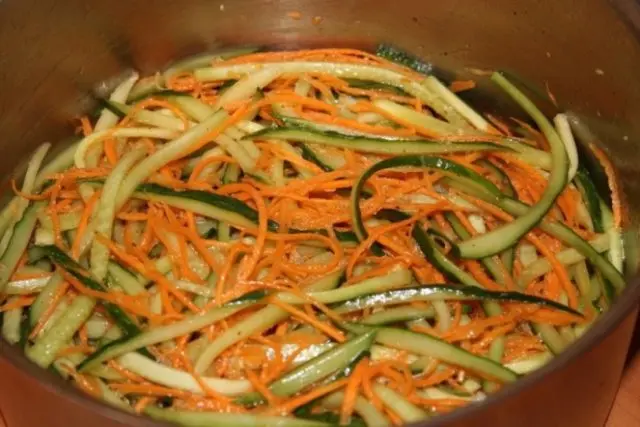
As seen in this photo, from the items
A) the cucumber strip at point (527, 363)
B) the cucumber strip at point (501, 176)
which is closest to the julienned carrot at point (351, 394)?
the cucumber strip at point (527, 363)

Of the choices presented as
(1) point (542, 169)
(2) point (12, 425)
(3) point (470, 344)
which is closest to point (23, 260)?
(2) point (12, 425)

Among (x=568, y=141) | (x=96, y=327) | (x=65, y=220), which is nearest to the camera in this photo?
(x=96, y=327)

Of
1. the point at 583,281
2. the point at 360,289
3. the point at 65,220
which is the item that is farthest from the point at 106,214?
the point at 583,281

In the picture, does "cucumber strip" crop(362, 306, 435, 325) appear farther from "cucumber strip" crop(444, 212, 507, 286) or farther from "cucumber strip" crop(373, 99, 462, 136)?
"cucumber strip" crop(373, 99, 462, 136)

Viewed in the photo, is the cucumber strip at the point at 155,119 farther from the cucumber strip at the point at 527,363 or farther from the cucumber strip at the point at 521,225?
the cucumber strip at the point at 527,363

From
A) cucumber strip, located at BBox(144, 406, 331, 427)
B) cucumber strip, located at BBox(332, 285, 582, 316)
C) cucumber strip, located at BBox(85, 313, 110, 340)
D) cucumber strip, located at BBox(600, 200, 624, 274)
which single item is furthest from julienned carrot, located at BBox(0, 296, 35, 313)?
cucumber strip, located at BBox(600, 200, 624, 274)

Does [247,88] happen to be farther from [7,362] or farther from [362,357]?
[7,362]

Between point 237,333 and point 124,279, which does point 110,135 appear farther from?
point 237,333
